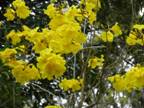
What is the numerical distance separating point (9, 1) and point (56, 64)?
450cm

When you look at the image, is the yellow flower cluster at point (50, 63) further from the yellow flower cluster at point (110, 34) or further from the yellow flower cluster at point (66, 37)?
the yellow flower cluster at point (110, 34)

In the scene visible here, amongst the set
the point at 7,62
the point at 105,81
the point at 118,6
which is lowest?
the point at 105,81

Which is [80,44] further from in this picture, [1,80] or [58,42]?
[1,80]

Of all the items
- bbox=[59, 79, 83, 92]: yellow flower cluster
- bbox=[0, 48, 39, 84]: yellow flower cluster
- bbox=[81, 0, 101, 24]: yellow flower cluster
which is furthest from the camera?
bbox=[81, 0, 101, 24]: yellow flower cluster

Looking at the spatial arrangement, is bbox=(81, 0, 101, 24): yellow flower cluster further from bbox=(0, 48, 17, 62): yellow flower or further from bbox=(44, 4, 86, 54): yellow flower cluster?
bbox=(0, 48, 17, 62): yellow flower

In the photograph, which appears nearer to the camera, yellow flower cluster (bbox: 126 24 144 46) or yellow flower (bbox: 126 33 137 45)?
yellow flower cluster (bbox: 126 24 144 46)

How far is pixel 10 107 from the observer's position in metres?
3.64

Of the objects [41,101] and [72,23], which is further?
[41,101]

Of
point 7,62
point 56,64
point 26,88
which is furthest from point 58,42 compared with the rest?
point 26,88

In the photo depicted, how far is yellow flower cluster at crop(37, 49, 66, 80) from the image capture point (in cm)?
195

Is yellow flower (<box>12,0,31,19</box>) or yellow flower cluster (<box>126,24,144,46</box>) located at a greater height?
yellow flower (<box>12,0,31,19</box>)

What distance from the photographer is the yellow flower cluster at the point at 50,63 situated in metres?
1.95

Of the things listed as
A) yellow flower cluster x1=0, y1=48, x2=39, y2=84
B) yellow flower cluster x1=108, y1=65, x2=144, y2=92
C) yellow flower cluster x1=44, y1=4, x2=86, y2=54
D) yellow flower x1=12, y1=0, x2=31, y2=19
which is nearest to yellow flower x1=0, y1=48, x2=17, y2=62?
yellow flower cluster x1=0, y1=48, x2=39, y2=84

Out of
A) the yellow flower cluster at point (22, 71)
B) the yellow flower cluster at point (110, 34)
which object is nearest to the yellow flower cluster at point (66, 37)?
the yellow flower cluster at point (22, 71)
